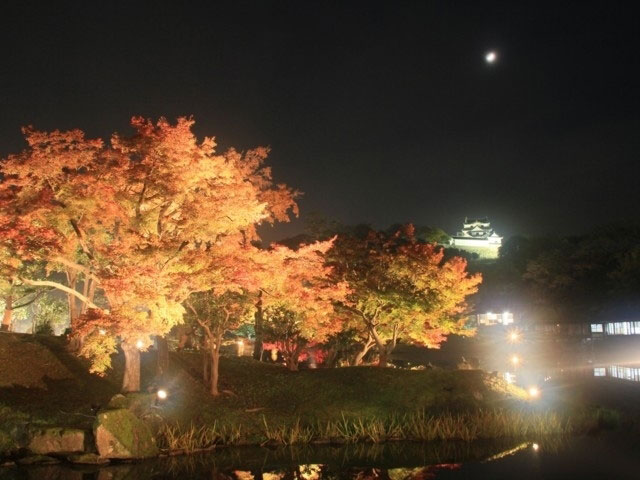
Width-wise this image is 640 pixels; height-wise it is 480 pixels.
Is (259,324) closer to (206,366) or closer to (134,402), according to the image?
(206,366)

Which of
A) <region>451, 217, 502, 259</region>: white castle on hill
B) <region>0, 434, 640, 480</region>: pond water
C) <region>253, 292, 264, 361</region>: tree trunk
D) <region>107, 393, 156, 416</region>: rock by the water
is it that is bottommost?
<region>0, 434, 640, 480</region>: pond water

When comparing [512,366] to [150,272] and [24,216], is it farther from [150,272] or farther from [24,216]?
[24,216]

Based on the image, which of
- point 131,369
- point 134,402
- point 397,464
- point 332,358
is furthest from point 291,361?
point 397,464

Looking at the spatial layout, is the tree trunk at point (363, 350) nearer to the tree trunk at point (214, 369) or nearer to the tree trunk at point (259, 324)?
the tree trunk at point (259, 324)

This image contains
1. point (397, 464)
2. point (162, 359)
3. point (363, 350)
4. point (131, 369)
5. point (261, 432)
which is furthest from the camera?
point (363, 350)

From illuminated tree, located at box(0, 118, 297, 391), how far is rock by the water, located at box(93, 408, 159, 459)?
2279 mm

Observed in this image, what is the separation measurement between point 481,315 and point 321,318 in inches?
1672

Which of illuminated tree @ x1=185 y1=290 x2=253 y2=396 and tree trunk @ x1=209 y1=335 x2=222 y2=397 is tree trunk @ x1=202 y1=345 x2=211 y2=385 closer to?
illuminated tree @ x1=185 y1=290 x2=253 y2=396

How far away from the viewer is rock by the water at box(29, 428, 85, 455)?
1516 centimetres

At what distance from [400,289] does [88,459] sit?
1544 centimetres

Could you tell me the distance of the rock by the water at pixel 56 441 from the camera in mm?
15156

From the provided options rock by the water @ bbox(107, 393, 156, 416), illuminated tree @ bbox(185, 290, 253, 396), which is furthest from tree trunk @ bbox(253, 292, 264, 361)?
rock by the water @ bbox(107, 393, 156, 416)

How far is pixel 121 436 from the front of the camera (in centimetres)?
1538

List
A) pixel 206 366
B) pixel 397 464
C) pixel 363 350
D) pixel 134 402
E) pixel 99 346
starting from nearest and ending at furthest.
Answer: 1. pixel 397 464
2. pixel 134 402
3. pixel 99 346
4. pixel 206 366
5. pixel 363 350
